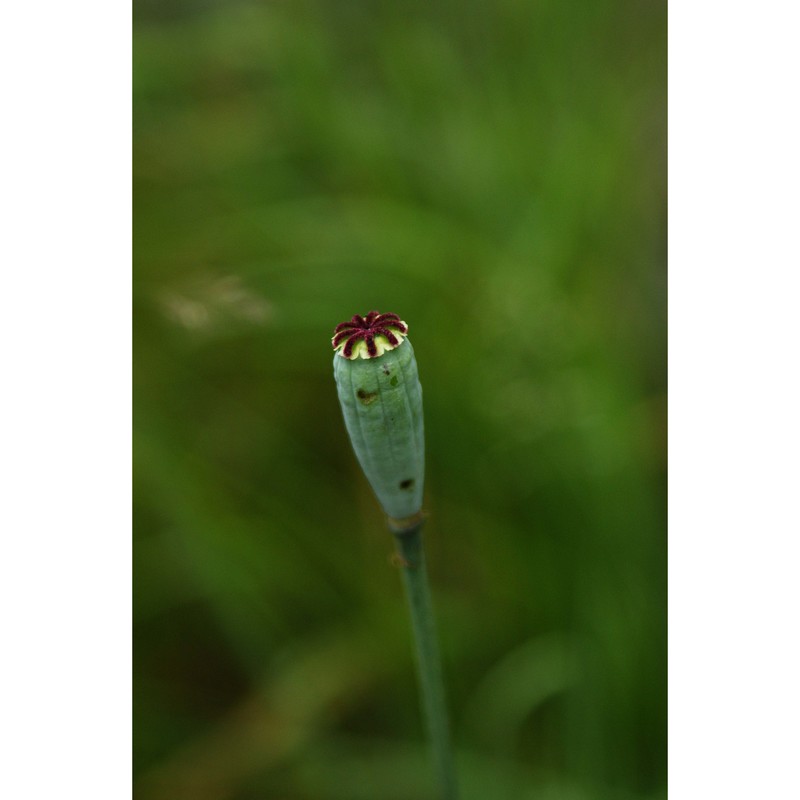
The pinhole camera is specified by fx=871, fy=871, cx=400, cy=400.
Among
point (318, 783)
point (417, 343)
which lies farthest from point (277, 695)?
point (417, 343)

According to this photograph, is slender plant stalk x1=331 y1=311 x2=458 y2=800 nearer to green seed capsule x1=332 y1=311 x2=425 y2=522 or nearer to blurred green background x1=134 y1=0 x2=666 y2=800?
green seed capsule x1=332 y1=311 x2=425 y2=522

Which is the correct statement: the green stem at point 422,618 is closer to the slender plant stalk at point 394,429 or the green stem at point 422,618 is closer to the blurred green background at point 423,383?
the slender plant stalk at point 394,429

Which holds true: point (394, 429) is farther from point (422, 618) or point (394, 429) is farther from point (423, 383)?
point (423, 383)

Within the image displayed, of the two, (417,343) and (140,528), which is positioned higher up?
(417,343)

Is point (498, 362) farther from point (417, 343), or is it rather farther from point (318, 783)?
point (318, 783)

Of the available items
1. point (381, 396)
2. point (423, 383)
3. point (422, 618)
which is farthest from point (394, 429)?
point (423, 383)
